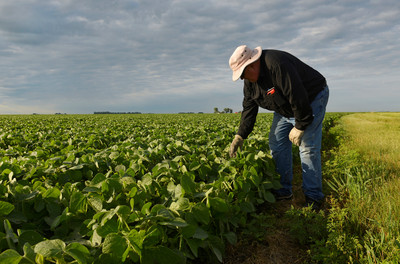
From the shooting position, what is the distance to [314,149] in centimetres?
377

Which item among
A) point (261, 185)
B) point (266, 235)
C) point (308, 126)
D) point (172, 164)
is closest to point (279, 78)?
point (308, 126)

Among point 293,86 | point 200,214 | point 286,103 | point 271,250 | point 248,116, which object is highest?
point 293,86

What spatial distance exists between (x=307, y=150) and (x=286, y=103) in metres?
0.77

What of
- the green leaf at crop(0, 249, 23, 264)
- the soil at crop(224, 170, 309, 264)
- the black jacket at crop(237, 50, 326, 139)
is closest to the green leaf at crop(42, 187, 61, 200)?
the green leaf at crop(0, 249, 23, 264)

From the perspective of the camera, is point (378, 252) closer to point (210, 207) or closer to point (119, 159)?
point (210, 207)

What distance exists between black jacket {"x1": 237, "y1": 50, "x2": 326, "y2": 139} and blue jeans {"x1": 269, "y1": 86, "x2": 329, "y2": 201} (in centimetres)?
20

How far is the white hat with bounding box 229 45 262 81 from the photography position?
3283mm

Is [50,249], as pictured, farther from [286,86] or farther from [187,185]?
[286,86]

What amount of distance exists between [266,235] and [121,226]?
212 centimetres

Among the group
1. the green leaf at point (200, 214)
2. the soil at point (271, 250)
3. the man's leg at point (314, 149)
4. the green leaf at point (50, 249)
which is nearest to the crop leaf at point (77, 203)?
the green leaf at point (50, 249)

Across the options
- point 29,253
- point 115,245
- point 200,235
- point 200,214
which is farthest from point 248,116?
point 29,253

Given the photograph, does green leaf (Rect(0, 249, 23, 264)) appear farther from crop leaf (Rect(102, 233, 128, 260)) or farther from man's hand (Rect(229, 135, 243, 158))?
man's hand (Rect(229, 135, 243, 158))

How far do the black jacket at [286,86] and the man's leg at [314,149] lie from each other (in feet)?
0.46

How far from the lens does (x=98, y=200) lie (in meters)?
2.12
